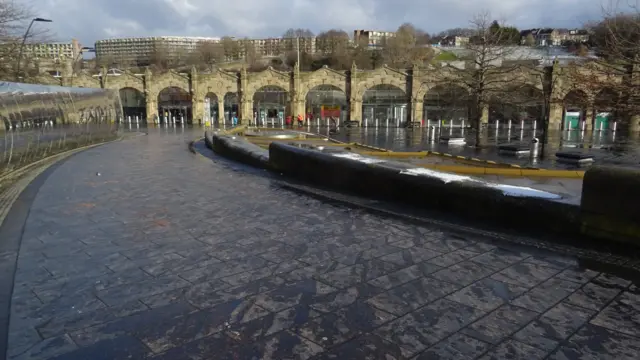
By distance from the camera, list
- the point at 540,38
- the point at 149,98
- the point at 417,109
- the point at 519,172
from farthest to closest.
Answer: the point at 540,38 < the point at 149,98 < the point at 417,109 < the point at 519,172

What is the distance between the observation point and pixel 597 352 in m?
3.29

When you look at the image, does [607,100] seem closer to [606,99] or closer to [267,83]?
[606,99]

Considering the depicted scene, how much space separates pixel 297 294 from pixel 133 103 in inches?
2650

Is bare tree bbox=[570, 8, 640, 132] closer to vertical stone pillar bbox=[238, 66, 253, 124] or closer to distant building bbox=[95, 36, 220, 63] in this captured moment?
vertical stone pillar bbox=[238, 66, 253, 124]

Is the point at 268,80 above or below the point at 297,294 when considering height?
above

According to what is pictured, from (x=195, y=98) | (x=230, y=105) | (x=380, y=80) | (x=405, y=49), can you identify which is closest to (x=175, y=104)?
(x=230, y=105)

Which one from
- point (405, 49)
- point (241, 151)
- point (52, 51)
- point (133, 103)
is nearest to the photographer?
point (241, 151)

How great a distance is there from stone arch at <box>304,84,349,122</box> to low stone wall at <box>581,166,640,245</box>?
172 feet

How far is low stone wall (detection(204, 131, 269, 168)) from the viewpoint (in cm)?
1288

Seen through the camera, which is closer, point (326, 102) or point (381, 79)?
point (381, 79)

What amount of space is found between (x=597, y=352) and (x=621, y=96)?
12.4m

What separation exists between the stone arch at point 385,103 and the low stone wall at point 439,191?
47.8 metres

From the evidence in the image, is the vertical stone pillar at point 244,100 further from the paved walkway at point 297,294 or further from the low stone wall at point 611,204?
the low stone wall at point 611,204

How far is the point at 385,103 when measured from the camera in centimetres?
5841
